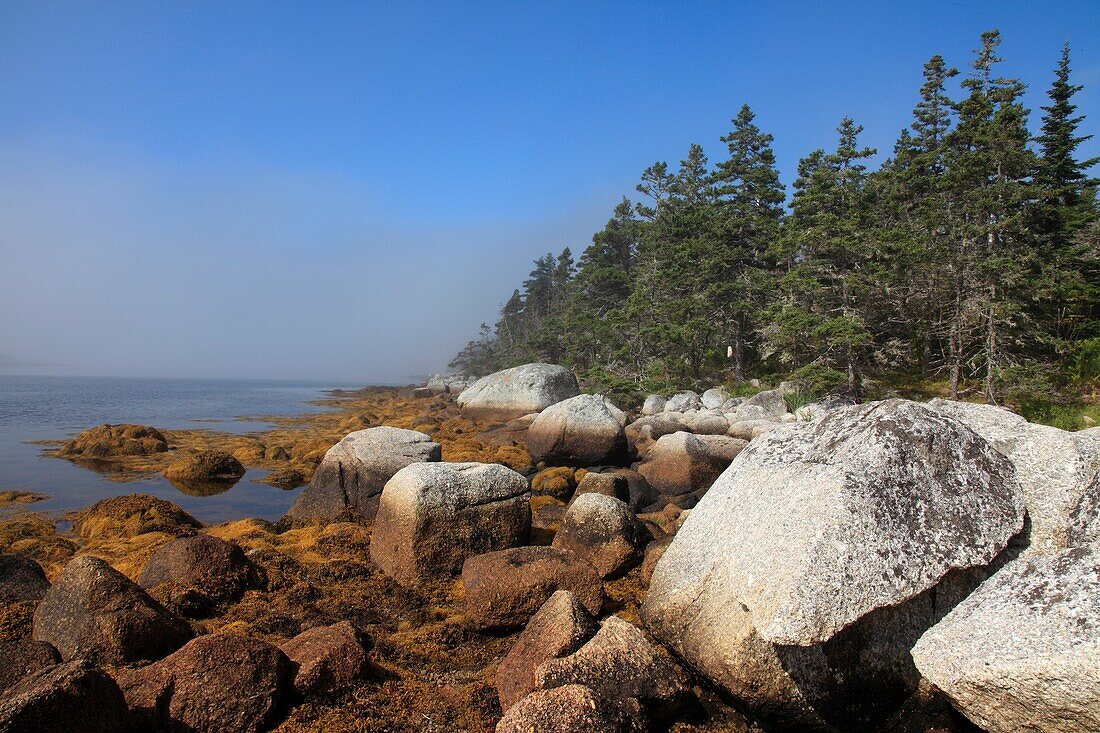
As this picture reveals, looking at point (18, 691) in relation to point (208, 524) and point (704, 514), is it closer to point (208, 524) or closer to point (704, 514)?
point (704, 514)

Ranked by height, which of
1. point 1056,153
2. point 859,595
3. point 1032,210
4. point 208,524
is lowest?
point 208,524

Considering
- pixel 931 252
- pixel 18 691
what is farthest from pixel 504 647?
pixel 931 252

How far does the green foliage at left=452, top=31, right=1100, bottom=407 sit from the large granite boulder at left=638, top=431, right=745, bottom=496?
11.7m

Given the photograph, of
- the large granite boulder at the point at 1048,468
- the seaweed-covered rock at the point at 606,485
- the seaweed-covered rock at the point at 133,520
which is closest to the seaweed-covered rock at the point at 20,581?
the seaweed-covered rock at the point at 133,520

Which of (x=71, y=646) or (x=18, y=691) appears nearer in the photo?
(x=18, y=691)

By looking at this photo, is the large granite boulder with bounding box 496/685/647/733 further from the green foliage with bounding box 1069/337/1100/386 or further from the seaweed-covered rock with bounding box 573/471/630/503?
the green foliage with bounding box 1069/337/1100/386

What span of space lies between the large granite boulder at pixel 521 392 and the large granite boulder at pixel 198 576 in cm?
1982

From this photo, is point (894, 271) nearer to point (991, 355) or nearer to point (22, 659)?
point (991, 355)

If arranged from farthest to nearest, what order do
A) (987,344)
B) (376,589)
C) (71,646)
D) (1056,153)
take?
(1056,153) < (987,344) < (376,589) < (71,646)

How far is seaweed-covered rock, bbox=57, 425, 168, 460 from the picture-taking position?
63.0ft

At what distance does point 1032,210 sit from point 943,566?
26806 mm

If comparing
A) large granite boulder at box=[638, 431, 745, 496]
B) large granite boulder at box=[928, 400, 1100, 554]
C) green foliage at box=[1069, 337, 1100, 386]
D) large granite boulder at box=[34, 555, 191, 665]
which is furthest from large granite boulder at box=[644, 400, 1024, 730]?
green foliage at box=[1069, 337, 1100, 386]

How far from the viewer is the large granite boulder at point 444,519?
800cm

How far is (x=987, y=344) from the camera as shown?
73.5ft
